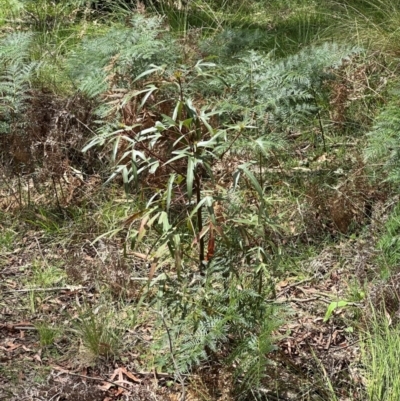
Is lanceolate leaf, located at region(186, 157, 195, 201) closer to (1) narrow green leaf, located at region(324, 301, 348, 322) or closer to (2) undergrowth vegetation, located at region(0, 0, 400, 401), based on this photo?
(2) undergrowth vegetation, located at region(0, 0, 400, 401)

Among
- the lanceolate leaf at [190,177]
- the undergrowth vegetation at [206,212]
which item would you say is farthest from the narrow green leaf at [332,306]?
the lanceolate leaf at [190,177]

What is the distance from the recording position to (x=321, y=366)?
294cm

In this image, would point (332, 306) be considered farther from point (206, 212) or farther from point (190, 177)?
point (190, 177)

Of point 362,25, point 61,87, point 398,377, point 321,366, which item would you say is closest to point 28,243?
point 61,87

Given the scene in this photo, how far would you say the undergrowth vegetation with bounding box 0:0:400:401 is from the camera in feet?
9.32

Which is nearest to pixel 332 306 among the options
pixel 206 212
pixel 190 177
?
pixel 206 212

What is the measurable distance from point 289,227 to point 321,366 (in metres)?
1.21

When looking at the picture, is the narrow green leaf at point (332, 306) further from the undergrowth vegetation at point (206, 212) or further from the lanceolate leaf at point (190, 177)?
the lanceolate leaf at point (190, 177)

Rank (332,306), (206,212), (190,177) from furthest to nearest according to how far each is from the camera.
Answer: (332,306) → (206,212) → (190,177)

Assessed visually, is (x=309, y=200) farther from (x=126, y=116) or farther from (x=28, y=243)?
(x=28, y=243)

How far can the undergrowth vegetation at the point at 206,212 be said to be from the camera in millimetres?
2842

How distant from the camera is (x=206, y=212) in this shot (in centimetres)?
308

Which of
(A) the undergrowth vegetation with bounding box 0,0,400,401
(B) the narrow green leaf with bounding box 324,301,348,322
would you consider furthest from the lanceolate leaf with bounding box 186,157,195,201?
(B) the narrow green leaf with bounding box 324,301,348,322

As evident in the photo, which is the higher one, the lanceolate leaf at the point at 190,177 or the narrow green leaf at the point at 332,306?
the lanceolate leaf at the point at 190,177
